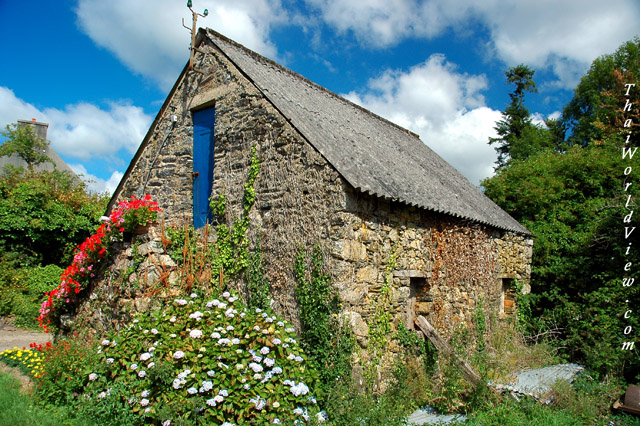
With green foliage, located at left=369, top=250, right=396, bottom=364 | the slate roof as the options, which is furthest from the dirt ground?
green foliage, located at left=369, top=250, right=396, bottom=364

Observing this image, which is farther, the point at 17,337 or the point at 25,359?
the point at 17,337

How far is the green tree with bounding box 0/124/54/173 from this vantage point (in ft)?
67.4

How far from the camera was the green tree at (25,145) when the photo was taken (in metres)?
20.5

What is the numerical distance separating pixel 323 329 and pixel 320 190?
1837mm

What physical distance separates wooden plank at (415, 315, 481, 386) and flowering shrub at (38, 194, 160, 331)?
4.68 meters

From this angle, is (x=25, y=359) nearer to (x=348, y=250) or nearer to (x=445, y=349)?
(x=348, y=250)

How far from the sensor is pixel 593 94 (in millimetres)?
22922

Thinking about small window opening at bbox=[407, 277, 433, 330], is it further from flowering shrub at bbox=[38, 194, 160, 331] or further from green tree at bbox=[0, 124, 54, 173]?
green tree at bbox=[0, 124, 54, 173]

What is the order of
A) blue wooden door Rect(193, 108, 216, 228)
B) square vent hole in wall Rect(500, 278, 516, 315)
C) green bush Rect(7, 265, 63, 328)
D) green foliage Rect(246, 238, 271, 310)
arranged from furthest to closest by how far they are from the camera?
1. green bush Rect(7, 265, 63, 328)
2. square vent hole in wall Rect(500, 278, 516, 315)
3. blue wooden door Rect(193, 108, 216, 228)
4. green foliage Rect(246, 238, 271, 310)

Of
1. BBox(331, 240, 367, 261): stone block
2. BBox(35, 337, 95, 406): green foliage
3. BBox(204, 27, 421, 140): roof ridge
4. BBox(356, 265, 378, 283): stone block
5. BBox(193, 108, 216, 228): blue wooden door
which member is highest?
BBox(204, 27, 421, 140): roof ridge

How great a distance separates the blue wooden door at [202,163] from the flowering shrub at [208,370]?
2483mm

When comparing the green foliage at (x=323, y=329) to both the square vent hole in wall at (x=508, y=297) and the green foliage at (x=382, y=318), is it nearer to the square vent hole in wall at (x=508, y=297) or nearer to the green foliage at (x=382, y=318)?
the green foliage at (x=382, y=318)

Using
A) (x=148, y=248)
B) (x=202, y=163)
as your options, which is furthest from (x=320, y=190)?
(x=202, y=163)

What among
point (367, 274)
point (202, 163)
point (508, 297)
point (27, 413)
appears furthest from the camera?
point (508, 297)
